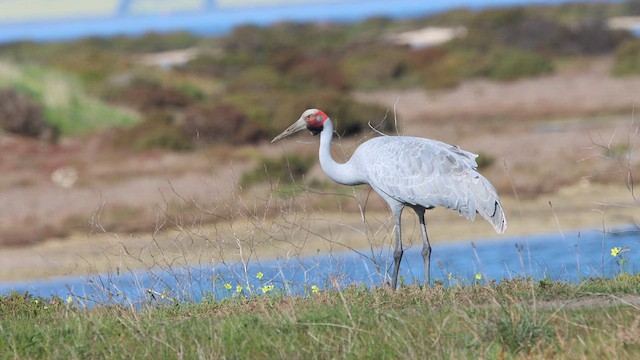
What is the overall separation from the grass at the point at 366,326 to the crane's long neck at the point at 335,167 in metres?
1.37

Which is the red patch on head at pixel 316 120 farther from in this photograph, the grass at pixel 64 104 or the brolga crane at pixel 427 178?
the grass at pixel 64 104

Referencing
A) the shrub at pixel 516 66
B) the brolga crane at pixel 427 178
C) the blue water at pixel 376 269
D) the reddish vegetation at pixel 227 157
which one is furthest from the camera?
the shrub at pixel 516 66

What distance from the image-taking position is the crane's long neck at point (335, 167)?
30.8 feet

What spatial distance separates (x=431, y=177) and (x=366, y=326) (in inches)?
90.7

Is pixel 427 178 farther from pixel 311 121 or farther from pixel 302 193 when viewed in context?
pixel 302 193

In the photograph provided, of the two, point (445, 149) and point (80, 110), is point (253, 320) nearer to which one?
point (445, 149)

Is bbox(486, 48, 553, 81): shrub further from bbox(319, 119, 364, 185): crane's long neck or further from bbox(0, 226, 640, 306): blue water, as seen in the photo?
bbox(319, 119, 364, 185): crane's long neck

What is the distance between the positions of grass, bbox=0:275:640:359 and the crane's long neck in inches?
53.8

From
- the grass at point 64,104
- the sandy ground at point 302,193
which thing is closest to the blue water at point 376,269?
the sandy ground at point 302,193

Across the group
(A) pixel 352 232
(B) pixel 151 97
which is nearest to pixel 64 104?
(B) pixel 151 97

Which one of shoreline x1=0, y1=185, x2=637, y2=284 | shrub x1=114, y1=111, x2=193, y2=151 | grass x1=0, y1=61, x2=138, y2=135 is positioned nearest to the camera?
shoreline x1=0, y1=185, x2=637, y2=284

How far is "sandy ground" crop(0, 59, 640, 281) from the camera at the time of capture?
51.8ft

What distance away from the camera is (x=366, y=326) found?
23.1ft

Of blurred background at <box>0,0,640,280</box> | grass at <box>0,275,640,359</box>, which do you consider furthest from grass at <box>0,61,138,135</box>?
grass at <box>0,275,640,359</box>
